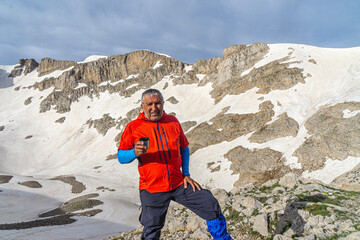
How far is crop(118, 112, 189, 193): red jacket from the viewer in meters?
4.25

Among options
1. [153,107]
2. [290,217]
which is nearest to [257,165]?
[290,217]

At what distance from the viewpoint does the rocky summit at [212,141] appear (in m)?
8.93

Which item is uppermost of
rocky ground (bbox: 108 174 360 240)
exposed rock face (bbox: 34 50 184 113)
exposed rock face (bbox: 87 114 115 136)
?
exposed rock face (bbox: 34 50 184 113)

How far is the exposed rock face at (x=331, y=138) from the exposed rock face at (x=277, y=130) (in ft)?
8.79

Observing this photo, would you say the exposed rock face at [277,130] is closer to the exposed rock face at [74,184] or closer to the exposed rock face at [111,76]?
the exposed rock face at [74,184]

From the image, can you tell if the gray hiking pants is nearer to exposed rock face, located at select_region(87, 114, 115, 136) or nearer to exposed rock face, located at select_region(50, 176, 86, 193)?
exposed rock face, located at select_region(50, 176, 86, 193)

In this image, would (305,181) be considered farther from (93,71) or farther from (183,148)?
(93,71)

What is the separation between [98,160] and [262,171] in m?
49.4

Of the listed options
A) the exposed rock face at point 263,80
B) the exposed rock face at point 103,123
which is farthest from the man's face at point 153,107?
the exposed rock face at point 103,123

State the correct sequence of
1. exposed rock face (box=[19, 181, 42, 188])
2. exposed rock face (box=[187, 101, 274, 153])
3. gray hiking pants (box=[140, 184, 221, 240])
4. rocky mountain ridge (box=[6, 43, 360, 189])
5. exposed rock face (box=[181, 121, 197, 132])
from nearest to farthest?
gray hiking pants (box=[140, 184, 221, 240]) → rocky mountain ridge (box=[6, 43, 360, 189]) → exposed rock face (box=[19, 181, 42, 188]) → exposed rock face (box=[187, 101, 274, 153]) → exposed rock face (box=[181, 121, 197, 132])

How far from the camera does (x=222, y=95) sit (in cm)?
7131

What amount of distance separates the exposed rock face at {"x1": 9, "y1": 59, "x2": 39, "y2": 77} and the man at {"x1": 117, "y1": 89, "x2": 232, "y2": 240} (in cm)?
16834

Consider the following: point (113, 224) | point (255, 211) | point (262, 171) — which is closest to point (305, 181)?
point (255, 211)

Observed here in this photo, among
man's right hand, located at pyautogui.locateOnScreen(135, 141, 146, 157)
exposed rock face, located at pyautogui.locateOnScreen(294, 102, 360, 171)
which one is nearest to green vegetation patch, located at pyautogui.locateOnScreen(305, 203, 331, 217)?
man's right hand, located at pyautogui.locateOnScreen(135, 141, 146, 157)
